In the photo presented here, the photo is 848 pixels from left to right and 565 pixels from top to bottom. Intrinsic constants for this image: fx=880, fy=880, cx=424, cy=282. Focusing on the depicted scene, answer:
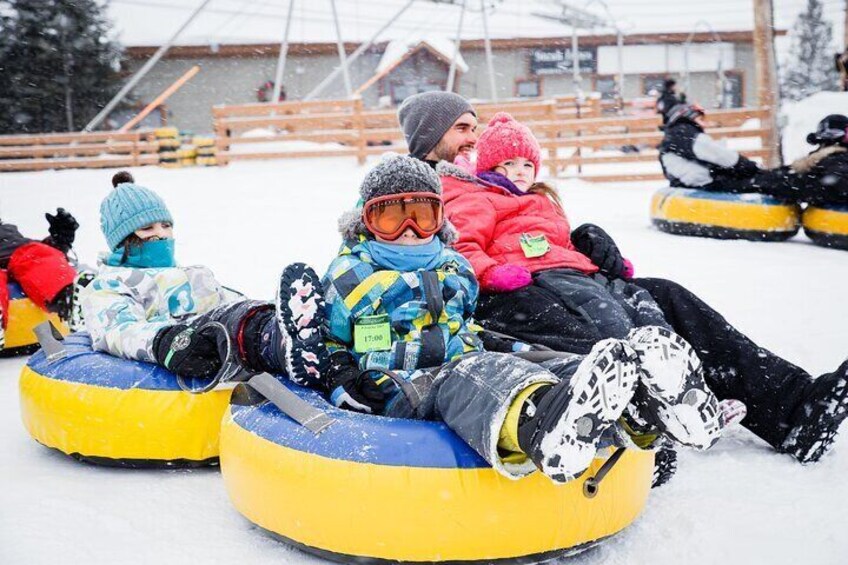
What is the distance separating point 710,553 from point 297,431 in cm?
121

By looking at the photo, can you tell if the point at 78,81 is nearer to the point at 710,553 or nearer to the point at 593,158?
the point at 593,158

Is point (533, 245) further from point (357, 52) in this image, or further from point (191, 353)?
point (357, 52)

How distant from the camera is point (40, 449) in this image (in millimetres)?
3555

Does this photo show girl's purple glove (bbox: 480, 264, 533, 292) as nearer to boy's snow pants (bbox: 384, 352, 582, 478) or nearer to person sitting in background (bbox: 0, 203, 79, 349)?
boy's snow pants (bbox: 384, 352, 582, 478)

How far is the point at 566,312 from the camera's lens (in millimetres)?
3191

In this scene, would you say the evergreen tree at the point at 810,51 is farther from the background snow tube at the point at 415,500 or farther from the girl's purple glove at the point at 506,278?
the background snow tube at the point at 415,500

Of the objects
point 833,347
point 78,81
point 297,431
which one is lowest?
point 833,347

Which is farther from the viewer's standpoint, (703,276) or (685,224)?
(685,224)

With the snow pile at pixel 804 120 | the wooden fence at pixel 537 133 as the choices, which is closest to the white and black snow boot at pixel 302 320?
the wooden fence at pixel 537 133

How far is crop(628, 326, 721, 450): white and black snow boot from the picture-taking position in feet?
6.88

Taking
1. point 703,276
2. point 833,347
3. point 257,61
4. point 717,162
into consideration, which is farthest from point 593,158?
point 257,61

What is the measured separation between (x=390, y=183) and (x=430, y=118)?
1.13 m

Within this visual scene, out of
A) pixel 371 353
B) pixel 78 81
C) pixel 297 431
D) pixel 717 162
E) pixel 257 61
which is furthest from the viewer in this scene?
pixel 257 61

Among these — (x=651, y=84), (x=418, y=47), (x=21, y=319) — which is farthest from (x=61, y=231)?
(x=651, y=84)
